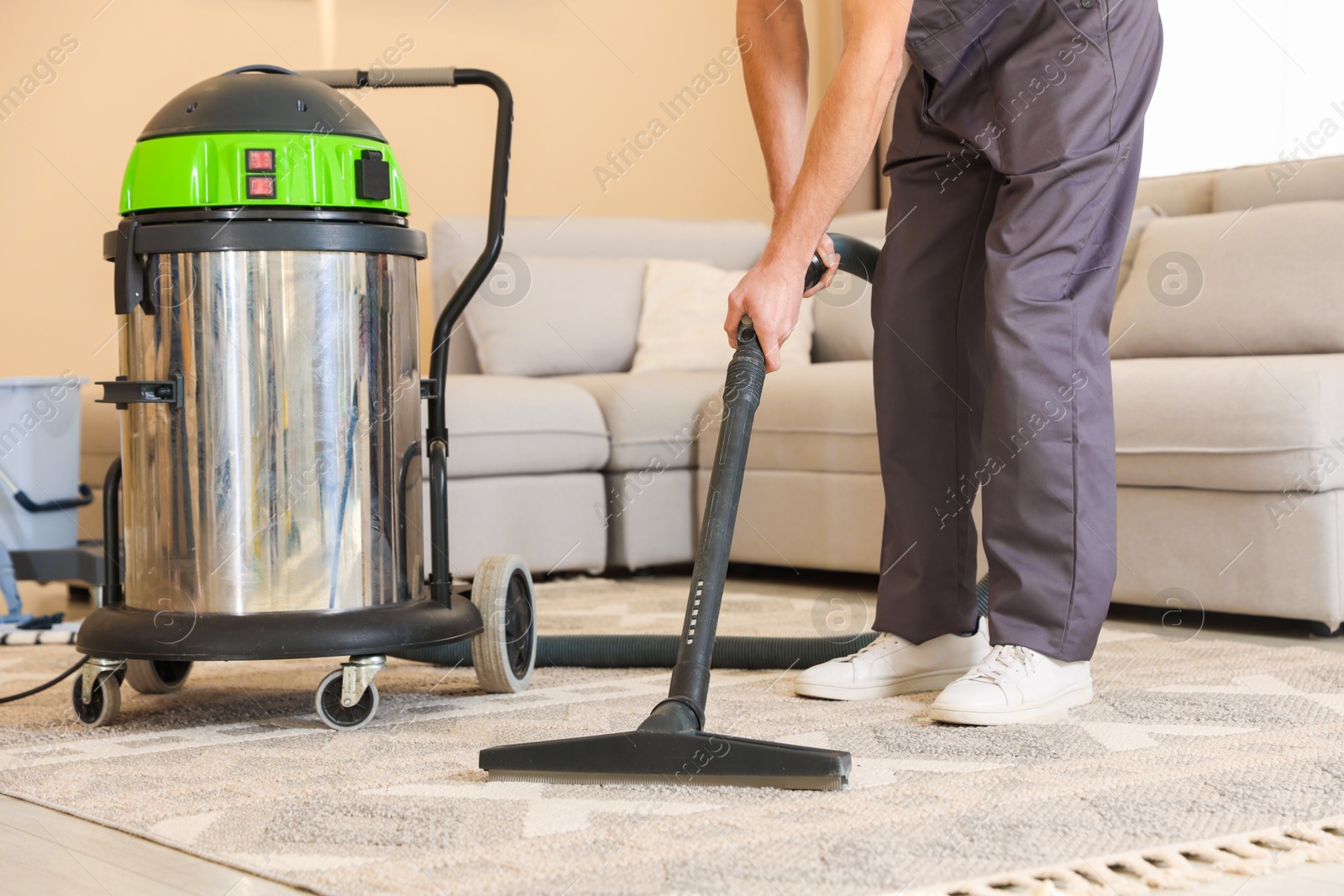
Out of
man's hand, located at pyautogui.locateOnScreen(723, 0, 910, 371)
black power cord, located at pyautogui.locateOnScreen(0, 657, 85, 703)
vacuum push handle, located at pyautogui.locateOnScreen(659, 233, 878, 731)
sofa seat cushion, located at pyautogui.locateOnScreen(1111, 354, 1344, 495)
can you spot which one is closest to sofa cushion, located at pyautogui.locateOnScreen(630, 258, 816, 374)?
sofa seat cushion, located at pyautogui.locateOnScreen(1111, 354, 1344, 495)

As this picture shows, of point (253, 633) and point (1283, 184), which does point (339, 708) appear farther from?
point (1283, 184)

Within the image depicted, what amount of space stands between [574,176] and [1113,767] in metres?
3.59

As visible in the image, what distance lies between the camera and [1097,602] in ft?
5.04

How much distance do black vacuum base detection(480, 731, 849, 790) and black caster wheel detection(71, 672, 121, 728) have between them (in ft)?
2.23

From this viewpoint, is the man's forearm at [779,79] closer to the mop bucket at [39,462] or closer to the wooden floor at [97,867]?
the wooden floor at [97,867]

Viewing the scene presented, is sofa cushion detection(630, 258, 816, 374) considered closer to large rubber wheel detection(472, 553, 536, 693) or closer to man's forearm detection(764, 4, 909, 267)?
large rubber wheel detection(472, 553, 536, 693)

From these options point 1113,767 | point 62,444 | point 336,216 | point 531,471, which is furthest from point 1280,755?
point 62,444

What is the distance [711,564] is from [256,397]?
595 millimetres

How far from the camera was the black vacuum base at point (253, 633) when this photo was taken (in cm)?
145

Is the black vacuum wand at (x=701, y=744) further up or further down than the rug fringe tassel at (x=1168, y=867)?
further up

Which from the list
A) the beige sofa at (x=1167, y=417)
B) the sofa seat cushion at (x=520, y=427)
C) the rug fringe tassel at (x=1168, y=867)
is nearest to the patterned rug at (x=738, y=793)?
the rug fringe tassel at (x=1168, y=867)

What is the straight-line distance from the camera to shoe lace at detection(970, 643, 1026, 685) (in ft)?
4.82

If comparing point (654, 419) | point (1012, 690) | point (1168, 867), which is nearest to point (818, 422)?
point (654, 419)

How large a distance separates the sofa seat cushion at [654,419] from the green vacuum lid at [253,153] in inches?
64.1
